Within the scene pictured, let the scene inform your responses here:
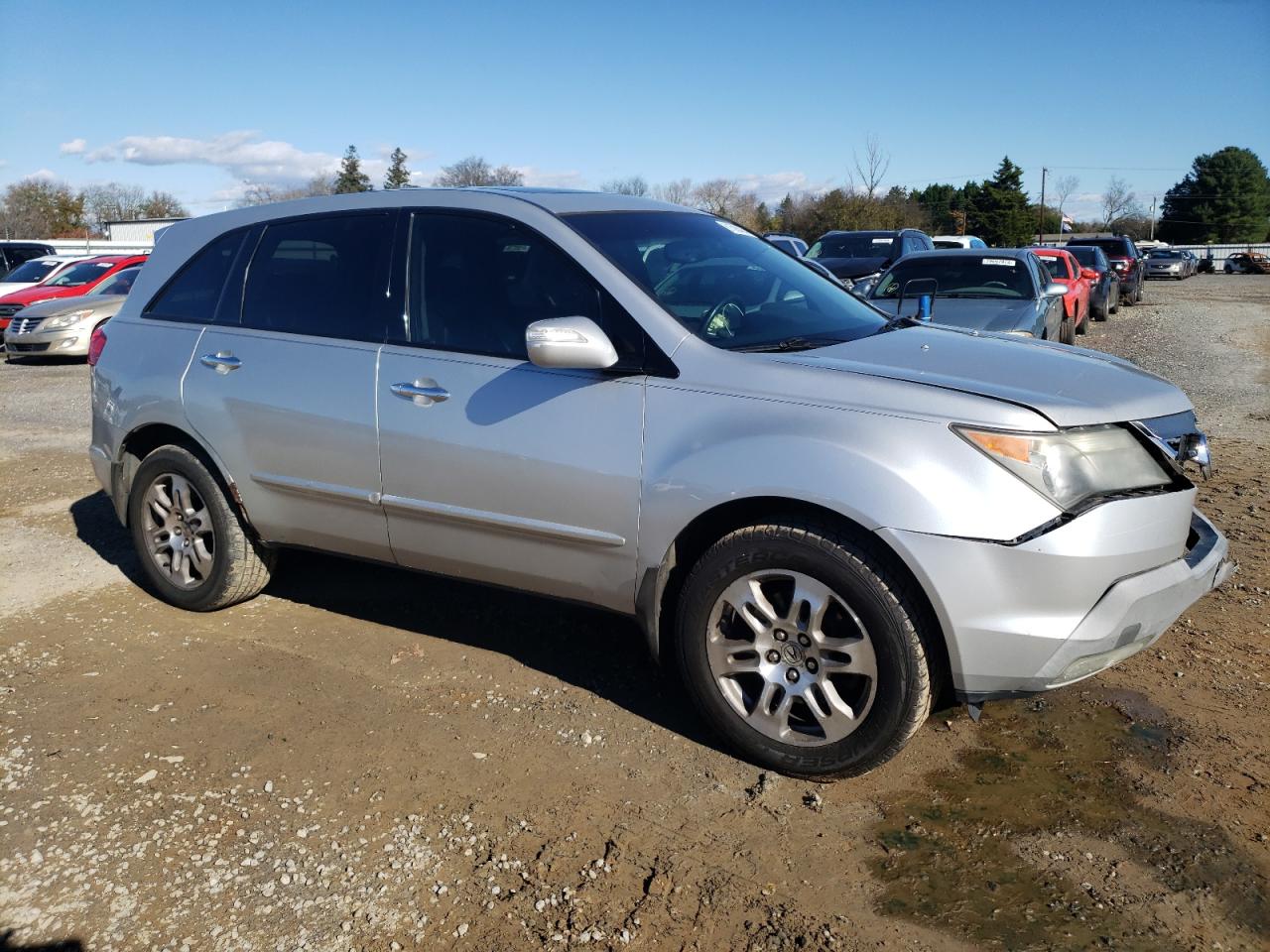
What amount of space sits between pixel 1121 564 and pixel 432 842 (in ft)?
7.09

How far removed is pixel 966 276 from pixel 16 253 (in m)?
22.5

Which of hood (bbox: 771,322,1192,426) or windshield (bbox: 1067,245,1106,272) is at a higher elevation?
windshield (bbox: 1067,245,1106,272)

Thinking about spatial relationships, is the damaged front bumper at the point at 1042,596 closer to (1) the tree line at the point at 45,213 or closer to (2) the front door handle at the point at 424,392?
(2) the front door handle at the point at 424,392

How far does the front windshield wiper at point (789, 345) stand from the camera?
12.2 ft

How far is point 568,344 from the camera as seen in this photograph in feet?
11.6

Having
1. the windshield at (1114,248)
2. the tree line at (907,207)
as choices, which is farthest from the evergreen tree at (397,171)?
the windshield at (1114,248)

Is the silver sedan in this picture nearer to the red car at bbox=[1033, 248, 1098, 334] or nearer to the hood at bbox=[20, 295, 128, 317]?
the hood at bbox=[20, 295, 128, 317]

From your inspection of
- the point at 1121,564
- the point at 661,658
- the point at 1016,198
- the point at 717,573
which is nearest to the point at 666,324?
the point at 717,573

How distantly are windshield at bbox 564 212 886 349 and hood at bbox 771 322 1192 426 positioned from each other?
239 mm

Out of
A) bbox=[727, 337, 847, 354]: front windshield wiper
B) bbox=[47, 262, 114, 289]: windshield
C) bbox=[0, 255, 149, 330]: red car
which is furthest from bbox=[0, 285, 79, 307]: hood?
bbox=[727, 337, 847, 354]: front windshield wiper

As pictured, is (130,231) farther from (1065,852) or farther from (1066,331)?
(1065,852)

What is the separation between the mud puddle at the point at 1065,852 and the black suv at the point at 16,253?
2543cm

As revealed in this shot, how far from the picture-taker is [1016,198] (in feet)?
222

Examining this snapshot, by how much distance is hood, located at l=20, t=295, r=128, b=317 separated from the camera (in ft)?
54.1
